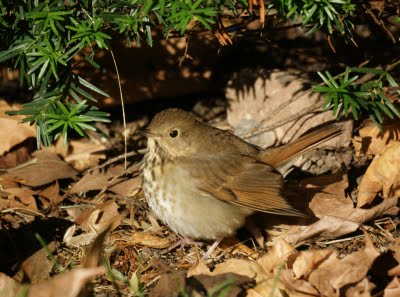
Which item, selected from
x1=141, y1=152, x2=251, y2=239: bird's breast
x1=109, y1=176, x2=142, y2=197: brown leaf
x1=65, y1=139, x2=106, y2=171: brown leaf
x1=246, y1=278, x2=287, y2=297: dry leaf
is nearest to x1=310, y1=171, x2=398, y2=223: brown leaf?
x1=141, y1=152, x2=251, y2=239: bird's breast

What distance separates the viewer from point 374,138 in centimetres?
467

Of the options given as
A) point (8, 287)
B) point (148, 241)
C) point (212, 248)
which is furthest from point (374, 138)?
point (8, 287)

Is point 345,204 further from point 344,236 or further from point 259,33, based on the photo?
point 259,33

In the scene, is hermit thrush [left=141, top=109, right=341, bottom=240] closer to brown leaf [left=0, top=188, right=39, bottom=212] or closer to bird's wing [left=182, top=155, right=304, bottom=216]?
bird's wing [left=182, top=155, right=304, bottom=216]

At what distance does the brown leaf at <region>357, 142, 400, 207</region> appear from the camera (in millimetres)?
4250

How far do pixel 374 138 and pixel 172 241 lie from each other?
155 centimetres

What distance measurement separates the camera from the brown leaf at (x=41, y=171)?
15.2 feet

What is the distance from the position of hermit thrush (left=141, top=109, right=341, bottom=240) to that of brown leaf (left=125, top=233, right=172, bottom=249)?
0.17m

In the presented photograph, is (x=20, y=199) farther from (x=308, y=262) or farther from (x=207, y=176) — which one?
(x=308, y=262)

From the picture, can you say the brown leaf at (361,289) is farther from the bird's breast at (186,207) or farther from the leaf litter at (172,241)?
the bird's breast at (186,207)

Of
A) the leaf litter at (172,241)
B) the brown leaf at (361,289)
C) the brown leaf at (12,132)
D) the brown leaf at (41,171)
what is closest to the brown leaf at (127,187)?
the leaf litter at (172,241)

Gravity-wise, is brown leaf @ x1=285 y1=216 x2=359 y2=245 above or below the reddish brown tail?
below

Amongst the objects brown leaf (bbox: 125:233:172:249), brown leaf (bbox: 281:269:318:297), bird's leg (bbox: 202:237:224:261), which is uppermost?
brown leaf (bbox: 281:269:318:297)

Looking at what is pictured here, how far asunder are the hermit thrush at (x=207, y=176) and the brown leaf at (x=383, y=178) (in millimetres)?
353
